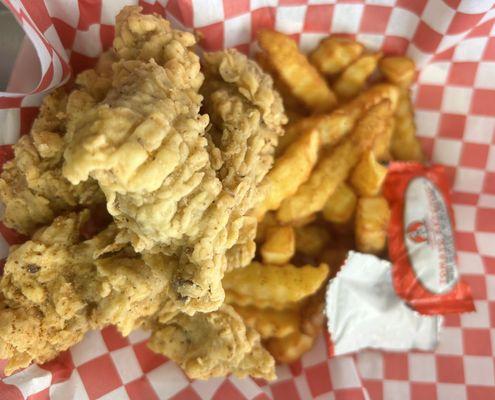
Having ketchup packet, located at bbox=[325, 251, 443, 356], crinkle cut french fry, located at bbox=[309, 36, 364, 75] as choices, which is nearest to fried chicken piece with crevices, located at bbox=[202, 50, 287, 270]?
crinkle cut french fry, located at bbox=[309, 36, 364, 75]

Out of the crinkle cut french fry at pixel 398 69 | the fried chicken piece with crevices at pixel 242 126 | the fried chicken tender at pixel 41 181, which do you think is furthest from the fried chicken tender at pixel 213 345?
the crinkle cut french fry at pixel 398 69

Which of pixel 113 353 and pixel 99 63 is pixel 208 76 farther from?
pixel 113 353

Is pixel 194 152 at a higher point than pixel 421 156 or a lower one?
higher

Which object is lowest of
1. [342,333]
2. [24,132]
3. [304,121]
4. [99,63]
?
[342,333]

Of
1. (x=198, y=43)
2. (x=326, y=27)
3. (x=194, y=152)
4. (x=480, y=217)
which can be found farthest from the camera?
(x=480, y=217)

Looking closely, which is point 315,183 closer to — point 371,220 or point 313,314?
point 371,220

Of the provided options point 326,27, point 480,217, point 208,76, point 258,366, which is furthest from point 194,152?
point 480,217

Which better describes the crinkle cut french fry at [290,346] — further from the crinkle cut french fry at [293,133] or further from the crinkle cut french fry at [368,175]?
the crinkle cut french fry at [293,133]
